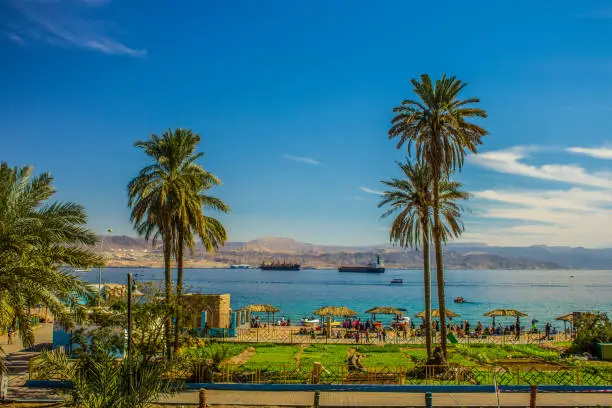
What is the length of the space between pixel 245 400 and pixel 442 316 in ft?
41.9

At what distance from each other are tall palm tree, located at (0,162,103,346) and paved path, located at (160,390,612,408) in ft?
17.6

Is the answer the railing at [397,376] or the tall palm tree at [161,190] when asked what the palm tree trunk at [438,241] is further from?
the tall palm tree at [161,190]

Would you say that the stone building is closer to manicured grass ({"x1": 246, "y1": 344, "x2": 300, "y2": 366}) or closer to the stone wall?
the stone wall

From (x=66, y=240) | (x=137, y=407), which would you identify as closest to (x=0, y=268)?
(x=66, y=240)

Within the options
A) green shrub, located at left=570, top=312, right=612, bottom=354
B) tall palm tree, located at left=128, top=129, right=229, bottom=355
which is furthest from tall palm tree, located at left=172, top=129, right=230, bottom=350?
green shrub, located at left=570, top=312, right=612, bottom=354

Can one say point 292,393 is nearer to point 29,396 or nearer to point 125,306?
point 125,306

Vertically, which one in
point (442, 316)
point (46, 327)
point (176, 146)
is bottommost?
point (46, 327)

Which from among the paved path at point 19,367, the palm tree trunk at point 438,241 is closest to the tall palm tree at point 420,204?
the palm tree trunk at point 438,241

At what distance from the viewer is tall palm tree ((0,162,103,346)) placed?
52.5 ft

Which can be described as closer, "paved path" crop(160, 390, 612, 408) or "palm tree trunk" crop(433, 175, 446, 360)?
"paved path" crop(160, 390, 612, 408)

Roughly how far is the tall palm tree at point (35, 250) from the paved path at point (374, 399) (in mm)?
5377

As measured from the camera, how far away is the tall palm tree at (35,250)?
15992mm

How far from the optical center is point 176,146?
97.4 feet

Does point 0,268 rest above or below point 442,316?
above
